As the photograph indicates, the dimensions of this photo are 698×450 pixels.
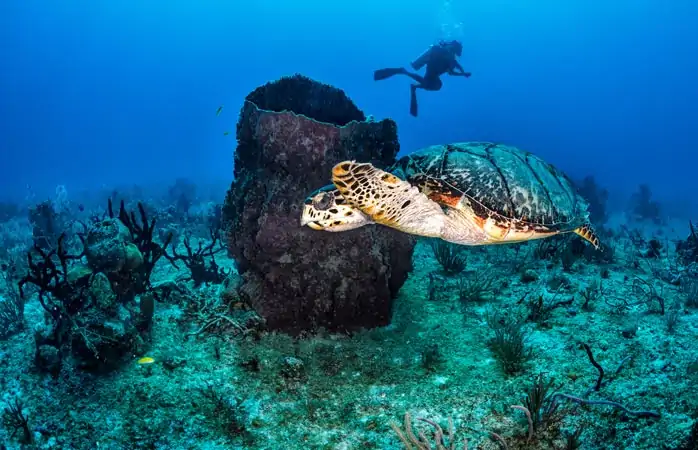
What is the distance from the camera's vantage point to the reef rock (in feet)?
13.6

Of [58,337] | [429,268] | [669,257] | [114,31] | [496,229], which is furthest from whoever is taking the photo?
[114,31]

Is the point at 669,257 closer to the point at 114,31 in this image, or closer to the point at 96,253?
the point at 96,253

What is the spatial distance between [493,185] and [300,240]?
2319mm

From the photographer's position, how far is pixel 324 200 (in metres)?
3.55

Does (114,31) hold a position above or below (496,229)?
above

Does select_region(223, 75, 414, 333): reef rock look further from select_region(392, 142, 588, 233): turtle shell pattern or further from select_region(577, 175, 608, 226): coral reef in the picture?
select_region(577, 175, 608, 226): coral reef

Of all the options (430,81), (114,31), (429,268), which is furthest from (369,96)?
(429,268)

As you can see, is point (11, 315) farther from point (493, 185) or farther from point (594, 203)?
point (594, 203)

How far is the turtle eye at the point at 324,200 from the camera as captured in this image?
3.54 metres

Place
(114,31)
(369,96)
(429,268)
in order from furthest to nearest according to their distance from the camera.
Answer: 1. (369,96)
2. (114,31)
3. (429,268)

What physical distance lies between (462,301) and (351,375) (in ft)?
7.58

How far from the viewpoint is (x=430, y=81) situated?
12797 millimetres

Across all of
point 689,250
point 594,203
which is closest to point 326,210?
point 689,250

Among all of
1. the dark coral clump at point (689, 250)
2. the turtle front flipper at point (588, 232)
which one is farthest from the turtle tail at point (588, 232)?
the dark coral clump at point (689, 250)
